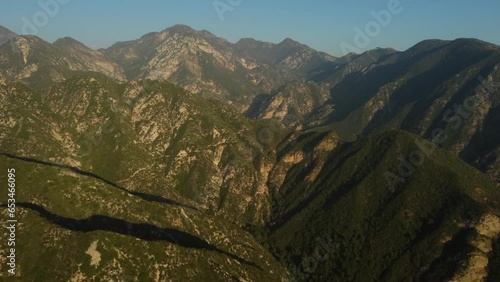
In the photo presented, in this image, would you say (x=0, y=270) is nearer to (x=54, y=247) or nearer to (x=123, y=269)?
(x=54, y=247)

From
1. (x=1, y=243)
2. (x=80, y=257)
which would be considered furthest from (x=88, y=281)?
(x=1, y=243)

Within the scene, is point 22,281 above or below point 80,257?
below

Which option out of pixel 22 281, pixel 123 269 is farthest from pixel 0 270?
pixel 123 269

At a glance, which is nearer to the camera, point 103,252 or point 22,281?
point 22,281

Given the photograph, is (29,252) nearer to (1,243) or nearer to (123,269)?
(1,243)

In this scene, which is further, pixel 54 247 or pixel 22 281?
pixel 54 247

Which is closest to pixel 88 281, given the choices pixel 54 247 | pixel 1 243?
pixel 54 247

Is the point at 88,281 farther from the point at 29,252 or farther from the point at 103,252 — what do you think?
the point at 29,252

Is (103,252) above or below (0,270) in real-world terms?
above
